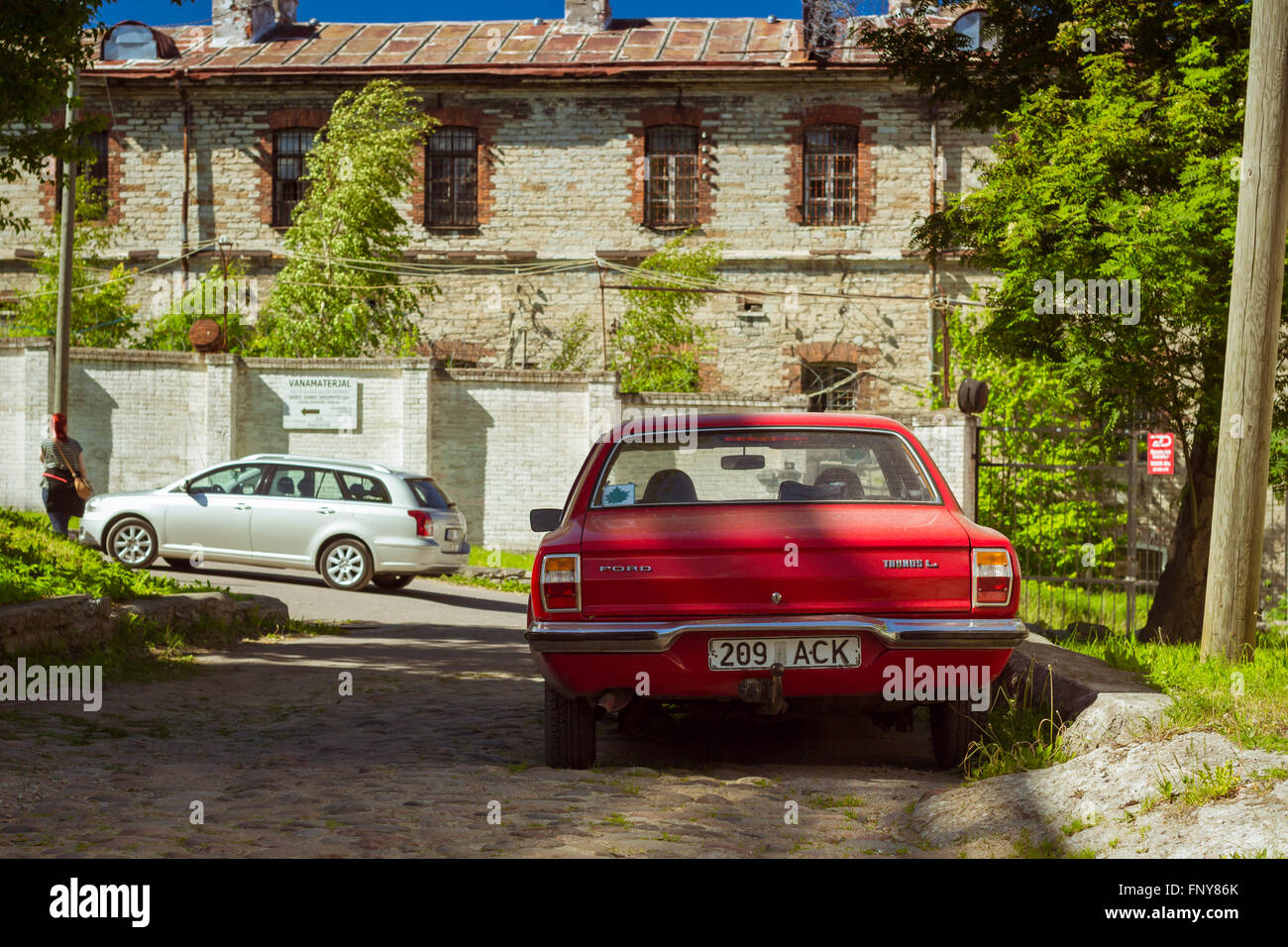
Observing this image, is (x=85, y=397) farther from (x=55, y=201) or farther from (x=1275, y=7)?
(x=1275, y=7)

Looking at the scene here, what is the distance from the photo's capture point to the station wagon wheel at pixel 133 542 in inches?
658

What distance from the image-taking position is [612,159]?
89.2 feet

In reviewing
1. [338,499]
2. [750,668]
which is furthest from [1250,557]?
[338,499]

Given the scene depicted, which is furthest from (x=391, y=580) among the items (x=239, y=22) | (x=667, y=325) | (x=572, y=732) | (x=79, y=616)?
(x=239, y=22)

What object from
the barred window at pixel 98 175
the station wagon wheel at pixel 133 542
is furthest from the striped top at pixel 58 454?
the barred window at pixel 98 175

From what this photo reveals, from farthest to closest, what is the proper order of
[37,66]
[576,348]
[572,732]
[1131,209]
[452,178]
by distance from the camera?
[452,178], [576,348], [1131,209], [37,66], [572,732]

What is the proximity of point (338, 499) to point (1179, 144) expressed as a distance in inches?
409

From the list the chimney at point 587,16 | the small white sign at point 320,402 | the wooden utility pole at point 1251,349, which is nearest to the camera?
the wooden utility pole at point 1251,349

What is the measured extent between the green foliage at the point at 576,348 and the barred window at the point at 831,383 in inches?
181

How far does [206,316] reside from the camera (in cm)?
2672

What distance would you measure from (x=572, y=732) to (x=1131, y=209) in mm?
7782

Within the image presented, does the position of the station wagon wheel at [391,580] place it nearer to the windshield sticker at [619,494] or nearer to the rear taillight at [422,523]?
the rear taillight at [422,523]

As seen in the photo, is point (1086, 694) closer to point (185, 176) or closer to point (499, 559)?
point (499, 559)

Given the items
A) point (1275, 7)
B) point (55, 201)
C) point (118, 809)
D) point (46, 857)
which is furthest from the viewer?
point (55, 201)
